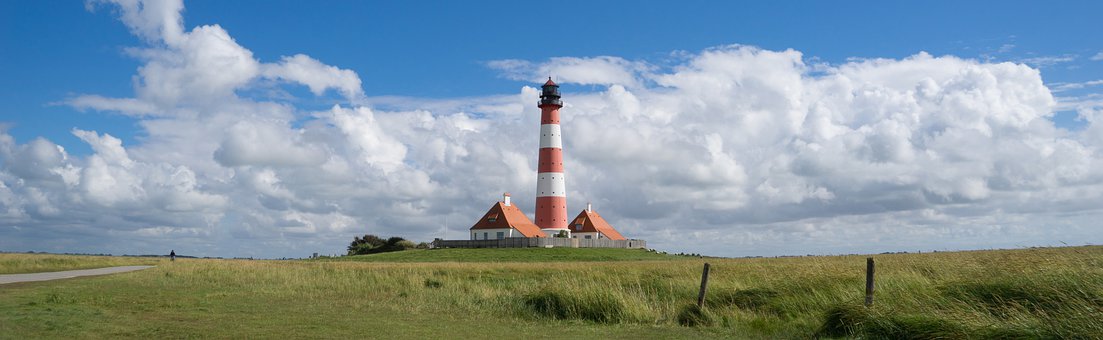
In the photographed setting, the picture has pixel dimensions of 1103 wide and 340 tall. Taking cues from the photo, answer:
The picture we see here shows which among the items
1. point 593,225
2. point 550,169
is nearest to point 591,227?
point 593,225

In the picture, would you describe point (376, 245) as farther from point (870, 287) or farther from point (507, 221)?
point (870, 287)

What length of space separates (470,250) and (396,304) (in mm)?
52803

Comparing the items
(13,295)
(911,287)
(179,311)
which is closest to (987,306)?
(911,287)

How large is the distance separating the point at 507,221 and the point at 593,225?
10.7 m

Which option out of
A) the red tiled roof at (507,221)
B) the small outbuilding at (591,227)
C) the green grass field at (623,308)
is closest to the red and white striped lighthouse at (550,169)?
the red tiled roof at (507,221)

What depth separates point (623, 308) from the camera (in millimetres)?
18562

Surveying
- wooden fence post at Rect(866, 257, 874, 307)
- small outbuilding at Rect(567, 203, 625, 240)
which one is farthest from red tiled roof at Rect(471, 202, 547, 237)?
wooden fence post at Rect(866, 257, 874, 307)

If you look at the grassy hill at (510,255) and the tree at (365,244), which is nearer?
the grassy hill at (510,255)

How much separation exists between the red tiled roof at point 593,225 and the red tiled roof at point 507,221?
19.0ft

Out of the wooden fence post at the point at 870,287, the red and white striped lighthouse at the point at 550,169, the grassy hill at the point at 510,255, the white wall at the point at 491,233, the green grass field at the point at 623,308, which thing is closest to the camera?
the green grass field at the point at 623,308

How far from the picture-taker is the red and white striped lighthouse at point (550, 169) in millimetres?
73062

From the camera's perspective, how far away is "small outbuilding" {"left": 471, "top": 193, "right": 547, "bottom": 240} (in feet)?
266

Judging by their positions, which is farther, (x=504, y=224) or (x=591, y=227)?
(x=591, y=227)

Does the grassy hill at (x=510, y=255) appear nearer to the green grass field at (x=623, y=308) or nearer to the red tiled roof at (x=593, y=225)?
the red tiled roof at (x=593, y=225)
